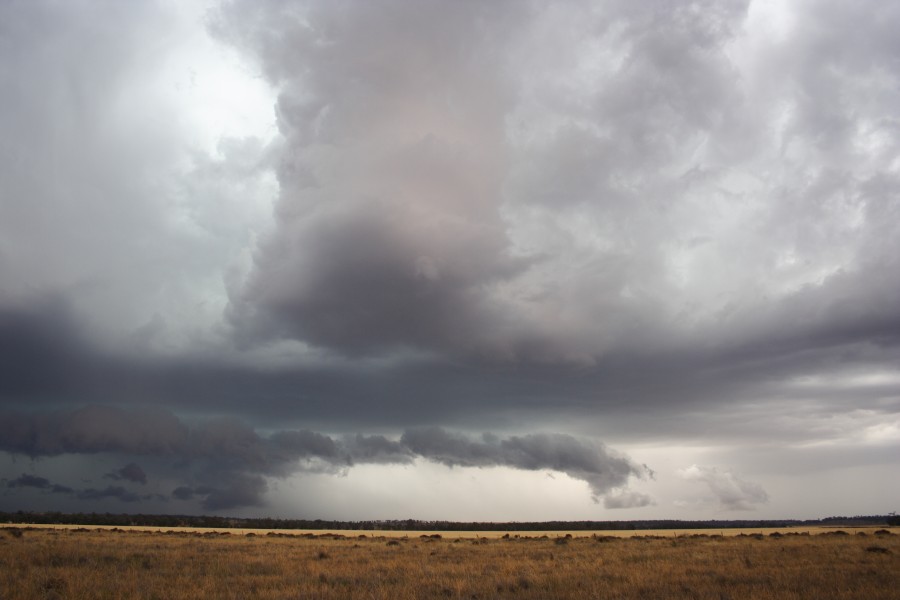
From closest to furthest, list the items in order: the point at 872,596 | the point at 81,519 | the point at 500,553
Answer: the point at 872,596 < the point at 500,553 < the point at 81,519

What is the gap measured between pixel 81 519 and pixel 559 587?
479ft

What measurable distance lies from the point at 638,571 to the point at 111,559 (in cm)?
2883

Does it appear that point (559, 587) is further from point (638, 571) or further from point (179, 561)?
point (179, 561)

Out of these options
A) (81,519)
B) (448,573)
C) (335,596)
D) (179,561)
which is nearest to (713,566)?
(448,573)

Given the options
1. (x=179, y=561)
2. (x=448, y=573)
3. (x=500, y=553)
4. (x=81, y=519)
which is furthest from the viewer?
(x=81, y=519)

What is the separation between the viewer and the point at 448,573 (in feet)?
99.2

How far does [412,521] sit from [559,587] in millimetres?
181820

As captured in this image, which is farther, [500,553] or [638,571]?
[500,553]

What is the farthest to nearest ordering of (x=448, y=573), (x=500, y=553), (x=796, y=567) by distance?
(x=500, y=553)
(x=796, y=567)
(x=448, y=573)

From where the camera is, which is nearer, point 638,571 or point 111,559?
point 638,571

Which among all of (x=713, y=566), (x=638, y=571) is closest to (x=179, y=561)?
(x=638, y=571)

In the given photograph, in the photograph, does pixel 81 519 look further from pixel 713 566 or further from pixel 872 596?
pixel 872 596

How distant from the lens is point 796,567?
32.3 metres

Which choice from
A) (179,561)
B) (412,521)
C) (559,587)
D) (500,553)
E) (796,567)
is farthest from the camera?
(412,521)
